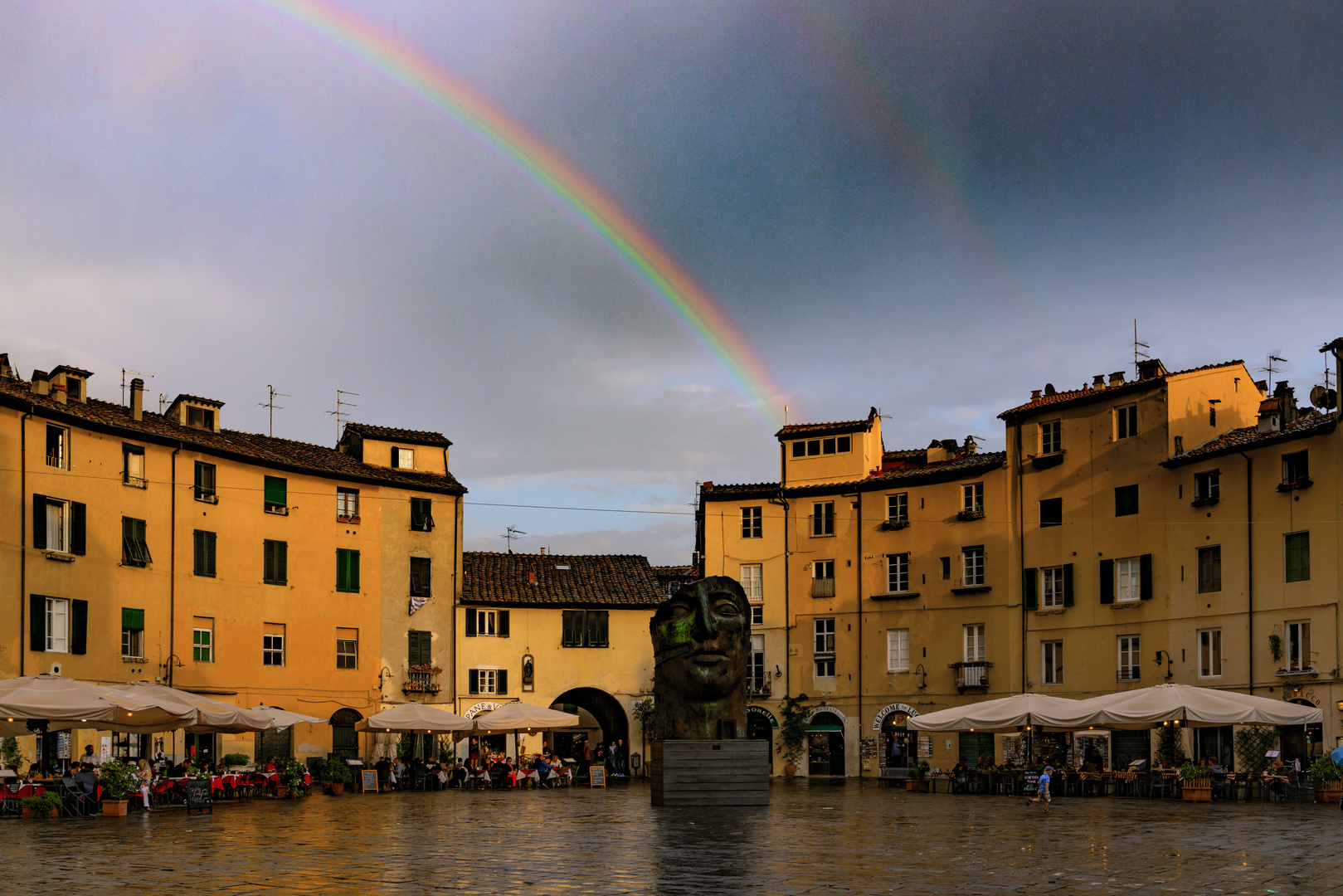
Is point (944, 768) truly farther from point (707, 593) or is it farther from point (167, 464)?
point (167, 464)

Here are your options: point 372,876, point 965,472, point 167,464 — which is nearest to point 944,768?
point 965,472

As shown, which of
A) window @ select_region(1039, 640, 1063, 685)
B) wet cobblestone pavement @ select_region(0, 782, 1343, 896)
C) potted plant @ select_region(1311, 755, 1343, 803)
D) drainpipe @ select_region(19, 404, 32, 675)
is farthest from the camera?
window @ select_region(1039, 640, 1063, 685)

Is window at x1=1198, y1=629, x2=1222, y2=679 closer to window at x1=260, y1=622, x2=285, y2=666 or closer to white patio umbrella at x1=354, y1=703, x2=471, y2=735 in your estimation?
white patio umbrella at x1=354, y1=703, x2=471, y2=735

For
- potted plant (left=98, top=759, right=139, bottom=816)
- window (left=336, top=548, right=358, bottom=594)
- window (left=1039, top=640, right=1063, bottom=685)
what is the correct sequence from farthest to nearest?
window (left=336, top=548, right=358, bottom=594) → window (left=1039, top=640, right=1063, bottom=685) → potted plant (left=98, top=759, right=139, bottom=816)

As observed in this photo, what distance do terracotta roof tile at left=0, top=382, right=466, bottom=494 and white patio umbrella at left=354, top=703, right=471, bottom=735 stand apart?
36.4ft

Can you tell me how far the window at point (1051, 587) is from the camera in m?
54.4

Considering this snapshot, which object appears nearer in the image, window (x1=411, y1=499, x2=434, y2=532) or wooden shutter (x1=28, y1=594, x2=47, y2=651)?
wooden shutter (x1=28, y1=594, x2=47, y2=651)

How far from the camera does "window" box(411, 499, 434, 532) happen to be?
194 feet

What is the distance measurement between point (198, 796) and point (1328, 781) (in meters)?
26.6

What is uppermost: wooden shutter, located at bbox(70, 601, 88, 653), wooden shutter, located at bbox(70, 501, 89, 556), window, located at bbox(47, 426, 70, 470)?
window, located at bbox(47, 426, 70, 470)

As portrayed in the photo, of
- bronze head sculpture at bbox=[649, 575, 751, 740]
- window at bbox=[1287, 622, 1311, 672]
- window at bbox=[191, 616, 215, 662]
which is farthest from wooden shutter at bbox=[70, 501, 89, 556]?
window at bbox=[1287, 622, 1311, 672]

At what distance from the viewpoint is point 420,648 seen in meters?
58.6

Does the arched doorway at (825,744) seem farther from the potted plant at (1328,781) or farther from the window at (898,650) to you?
the potted plant at (1328,781)

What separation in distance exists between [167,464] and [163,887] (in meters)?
36.5
